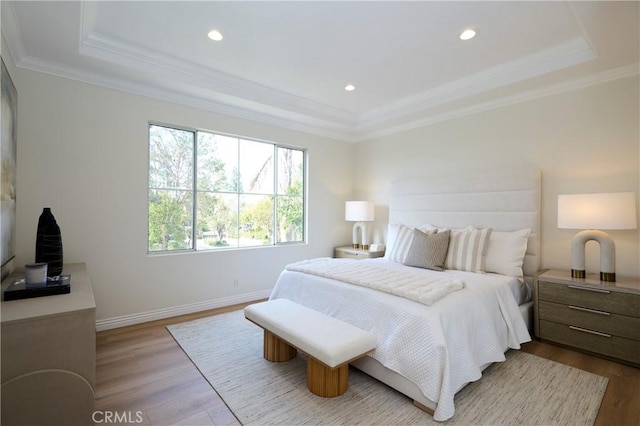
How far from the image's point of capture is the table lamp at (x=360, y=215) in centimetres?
476

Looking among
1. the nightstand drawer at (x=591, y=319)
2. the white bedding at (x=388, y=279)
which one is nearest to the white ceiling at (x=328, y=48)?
the white bedding at (x=388, y=279)

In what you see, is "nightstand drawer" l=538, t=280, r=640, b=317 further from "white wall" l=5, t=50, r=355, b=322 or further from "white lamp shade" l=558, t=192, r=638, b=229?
"white wall" l=5, t=50, r=355, b=322

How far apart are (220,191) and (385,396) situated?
304 cm

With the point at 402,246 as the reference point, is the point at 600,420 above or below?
below

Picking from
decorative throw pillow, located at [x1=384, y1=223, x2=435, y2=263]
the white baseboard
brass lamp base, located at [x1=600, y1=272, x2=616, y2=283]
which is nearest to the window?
the white baseboard

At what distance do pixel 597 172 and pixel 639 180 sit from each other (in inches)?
11.9

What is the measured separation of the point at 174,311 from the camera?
140 inches

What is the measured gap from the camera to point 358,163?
541cm

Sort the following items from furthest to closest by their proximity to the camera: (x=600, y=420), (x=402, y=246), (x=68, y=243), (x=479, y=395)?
(x=402, y=246) → (x=68, y=243) → (x=479, y=395) → (x=600, y=420)

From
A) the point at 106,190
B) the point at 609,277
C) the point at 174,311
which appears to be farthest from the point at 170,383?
the point at 609,277

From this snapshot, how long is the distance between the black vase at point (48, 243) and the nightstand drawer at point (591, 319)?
4.06m

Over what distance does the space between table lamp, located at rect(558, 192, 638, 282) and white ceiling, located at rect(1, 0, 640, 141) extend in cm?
122

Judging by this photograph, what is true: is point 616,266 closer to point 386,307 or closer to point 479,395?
point 479,395

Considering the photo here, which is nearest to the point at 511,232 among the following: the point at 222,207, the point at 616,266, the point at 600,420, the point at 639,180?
the point at 616,266
